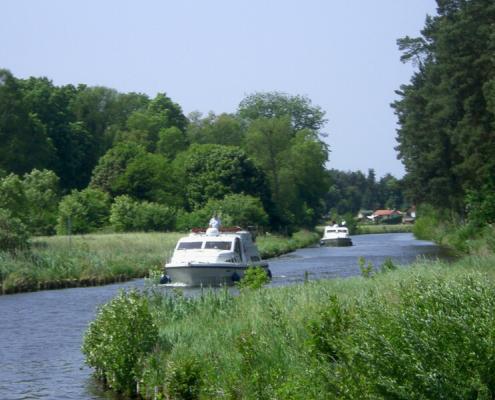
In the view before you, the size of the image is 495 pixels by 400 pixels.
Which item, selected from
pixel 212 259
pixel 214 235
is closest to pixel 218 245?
pixel 214 235

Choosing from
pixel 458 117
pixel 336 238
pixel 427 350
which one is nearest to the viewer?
pixel 427 350

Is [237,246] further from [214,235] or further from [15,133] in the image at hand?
[15,133]

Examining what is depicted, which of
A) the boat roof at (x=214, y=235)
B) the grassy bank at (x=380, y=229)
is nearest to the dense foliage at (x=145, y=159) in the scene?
the boat roof at (x=214, y=235)

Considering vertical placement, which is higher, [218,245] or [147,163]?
[147,163]

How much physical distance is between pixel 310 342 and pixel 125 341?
5372 mm

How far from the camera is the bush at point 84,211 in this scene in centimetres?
7381

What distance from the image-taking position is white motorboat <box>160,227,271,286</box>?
3950 centimetres

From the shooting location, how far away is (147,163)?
3622 inches

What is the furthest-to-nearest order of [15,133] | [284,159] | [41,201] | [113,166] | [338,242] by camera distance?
[284,159] < [338,242] < [15,133] < [113,166] < [41,201]

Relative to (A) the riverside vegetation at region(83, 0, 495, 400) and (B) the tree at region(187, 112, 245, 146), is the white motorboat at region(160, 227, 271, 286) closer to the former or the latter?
(A) the riverside vegetation at region(83, 0, 495, 400)

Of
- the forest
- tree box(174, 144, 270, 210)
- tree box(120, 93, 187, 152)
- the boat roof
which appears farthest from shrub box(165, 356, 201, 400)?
tree box(120, 93, 187, 152)

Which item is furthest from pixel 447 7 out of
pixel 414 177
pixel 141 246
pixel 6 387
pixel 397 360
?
pixel 397 360

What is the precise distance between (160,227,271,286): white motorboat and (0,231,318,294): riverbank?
1.67m

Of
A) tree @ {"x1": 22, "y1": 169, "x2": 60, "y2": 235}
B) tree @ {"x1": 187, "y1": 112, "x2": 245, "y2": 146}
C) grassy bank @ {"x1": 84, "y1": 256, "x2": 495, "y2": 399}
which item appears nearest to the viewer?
grassy bank @ {"x1": 84, "y1": 256, "x2": 495, "y2": 399}
